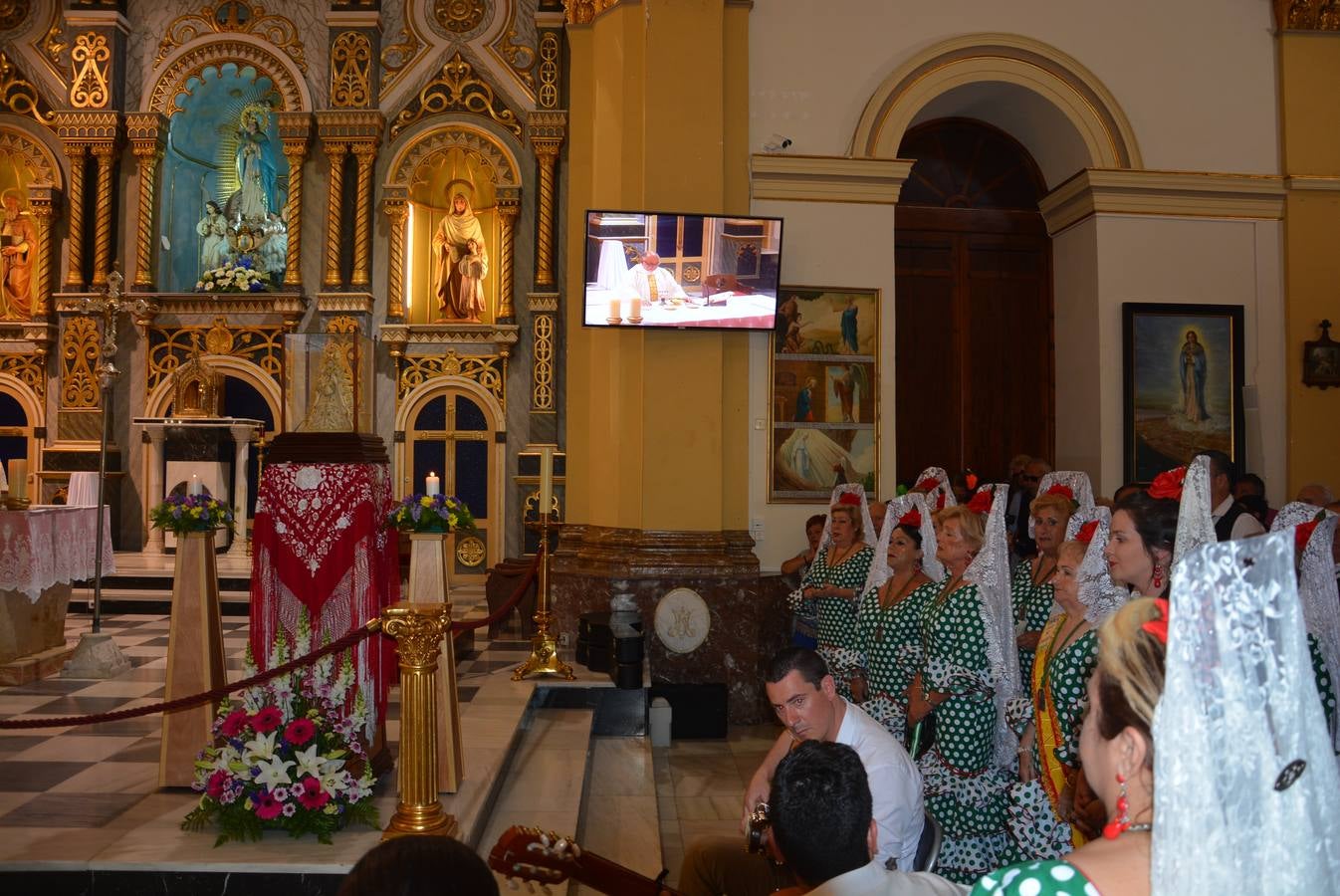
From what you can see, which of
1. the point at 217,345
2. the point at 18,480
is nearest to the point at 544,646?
the point at 18,480

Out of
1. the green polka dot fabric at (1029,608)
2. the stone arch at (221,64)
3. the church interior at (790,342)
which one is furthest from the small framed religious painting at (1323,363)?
the stone arch at (221,64)

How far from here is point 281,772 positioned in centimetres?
375

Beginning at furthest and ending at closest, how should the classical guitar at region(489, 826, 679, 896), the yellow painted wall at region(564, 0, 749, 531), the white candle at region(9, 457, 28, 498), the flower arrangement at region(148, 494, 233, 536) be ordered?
the yellow painted wall at region(564, 0, 749, 531) → the white candle at region(9, 457, 28, 498) → the flower arrangement at region(148, 494, 233, 536) → the classical guitar at region(489, 826, 679, 896)

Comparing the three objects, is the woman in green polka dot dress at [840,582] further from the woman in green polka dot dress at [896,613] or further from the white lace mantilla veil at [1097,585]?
the white lace mantilla veil at [1097,585]

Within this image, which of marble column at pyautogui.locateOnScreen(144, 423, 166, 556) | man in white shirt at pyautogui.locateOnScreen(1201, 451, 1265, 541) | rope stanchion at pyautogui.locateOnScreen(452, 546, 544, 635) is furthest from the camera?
marble column at pyautogui.locateOnScreen(144, 423, 166, 556)

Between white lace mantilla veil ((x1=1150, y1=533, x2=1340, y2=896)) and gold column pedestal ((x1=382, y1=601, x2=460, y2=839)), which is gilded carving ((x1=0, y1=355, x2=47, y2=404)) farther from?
white lace mantilla veil ((x1=1150, y1=533, x2=1340, y2=896))

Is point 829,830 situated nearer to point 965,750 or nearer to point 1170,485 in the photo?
point 965,750

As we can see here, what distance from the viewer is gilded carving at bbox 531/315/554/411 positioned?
1280 cm

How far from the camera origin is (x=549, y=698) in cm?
683

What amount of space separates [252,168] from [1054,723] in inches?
511

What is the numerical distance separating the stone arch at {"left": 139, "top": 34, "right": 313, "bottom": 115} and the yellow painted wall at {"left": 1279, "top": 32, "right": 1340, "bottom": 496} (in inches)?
416

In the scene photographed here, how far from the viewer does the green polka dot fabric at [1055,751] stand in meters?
3.05

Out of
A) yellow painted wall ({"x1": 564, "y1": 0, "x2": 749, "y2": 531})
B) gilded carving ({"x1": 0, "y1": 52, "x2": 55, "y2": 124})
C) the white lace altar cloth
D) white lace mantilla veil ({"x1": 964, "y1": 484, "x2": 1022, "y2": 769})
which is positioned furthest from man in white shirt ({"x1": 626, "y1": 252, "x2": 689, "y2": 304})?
gilded carving ({"x1": 0, "y1": 52, "x2": 55, "y2": 124})

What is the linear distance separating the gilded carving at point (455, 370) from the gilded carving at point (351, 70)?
3230 millimetres
